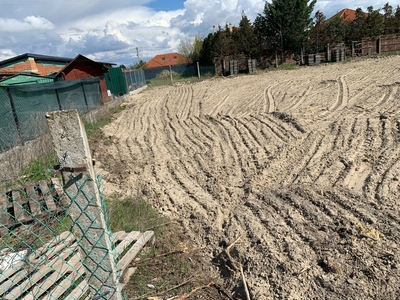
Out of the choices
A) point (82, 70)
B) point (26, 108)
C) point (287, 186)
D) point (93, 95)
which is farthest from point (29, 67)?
point (287, 186)

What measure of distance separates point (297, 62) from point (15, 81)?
24130mm

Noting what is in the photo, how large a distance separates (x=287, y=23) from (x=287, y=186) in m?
30.3

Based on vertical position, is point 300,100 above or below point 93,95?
below

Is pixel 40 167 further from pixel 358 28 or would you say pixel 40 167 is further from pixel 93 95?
pixel 358 28

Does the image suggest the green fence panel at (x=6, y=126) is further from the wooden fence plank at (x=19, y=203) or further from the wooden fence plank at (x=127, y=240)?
the wooden fence plank at (x=127, y=240)

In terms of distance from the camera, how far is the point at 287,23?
32.1 m

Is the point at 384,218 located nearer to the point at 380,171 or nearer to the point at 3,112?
the point at 380,171

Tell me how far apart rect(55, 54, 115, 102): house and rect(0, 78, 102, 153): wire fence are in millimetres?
6655

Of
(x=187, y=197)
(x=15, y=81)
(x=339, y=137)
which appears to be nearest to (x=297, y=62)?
(x=15, y=81)

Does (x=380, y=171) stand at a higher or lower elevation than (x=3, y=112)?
lower

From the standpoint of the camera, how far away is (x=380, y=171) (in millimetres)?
5316

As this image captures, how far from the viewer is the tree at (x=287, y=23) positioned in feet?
105

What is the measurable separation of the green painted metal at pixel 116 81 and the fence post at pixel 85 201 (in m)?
19.7

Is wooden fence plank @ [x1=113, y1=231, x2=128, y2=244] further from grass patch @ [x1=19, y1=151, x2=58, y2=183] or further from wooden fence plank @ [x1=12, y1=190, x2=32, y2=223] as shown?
grass patch @ [x1=19, y1=151, x2=58, y2=183]
